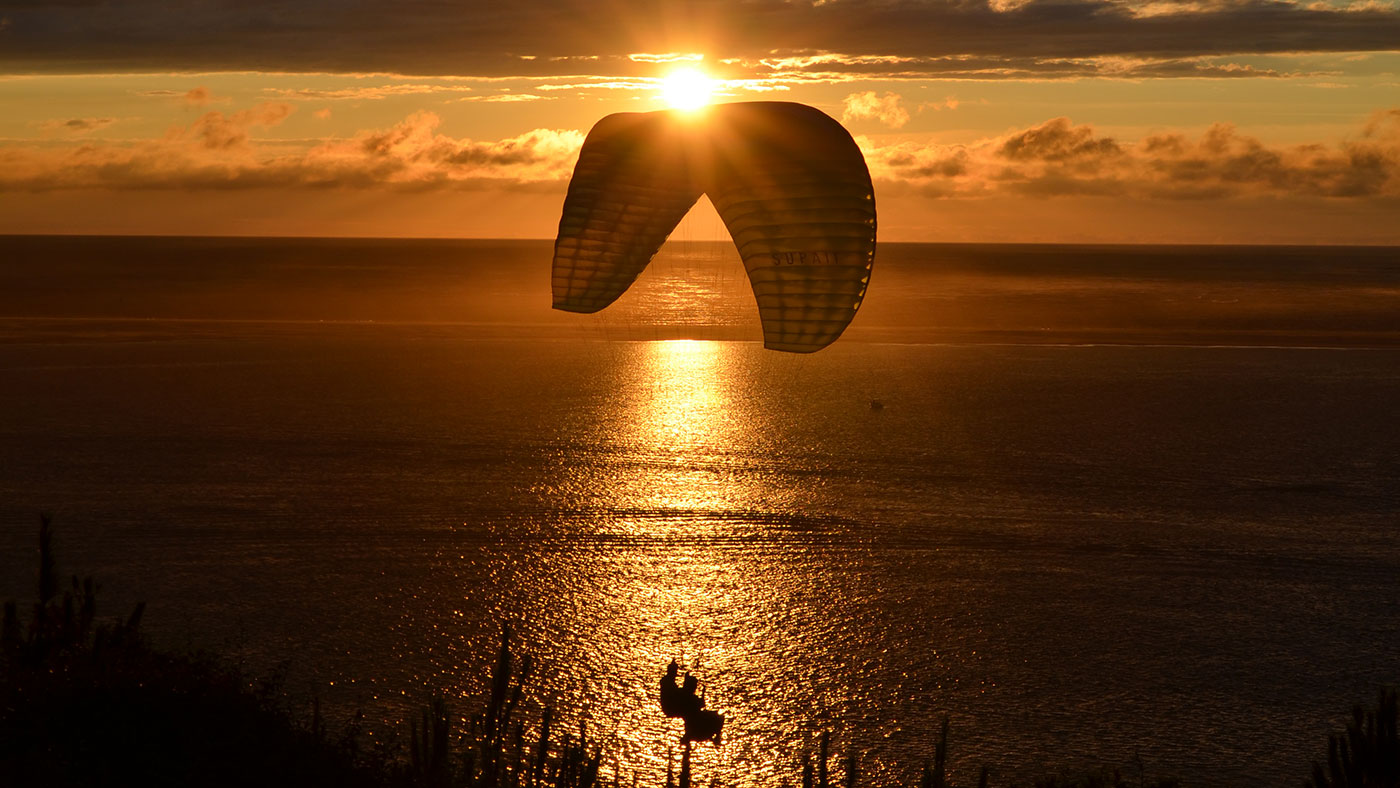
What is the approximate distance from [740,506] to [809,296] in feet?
49.7

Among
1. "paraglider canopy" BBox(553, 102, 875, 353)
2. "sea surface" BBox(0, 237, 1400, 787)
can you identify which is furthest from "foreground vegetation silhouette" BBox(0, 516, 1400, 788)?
"paraglider canopy" BBox(553, 102, 875, 353)

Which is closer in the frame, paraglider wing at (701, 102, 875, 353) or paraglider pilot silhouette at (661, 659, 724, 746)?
paraglider pilot silhouette at (661, 659, 724, 746)

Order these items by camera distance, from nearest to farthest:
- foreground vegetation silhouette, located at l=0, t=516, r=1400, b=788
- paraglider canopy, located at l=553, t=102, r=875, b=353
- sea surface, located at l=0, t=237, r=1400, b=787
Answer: foreground vegetation silhouette, located at l=0, t=516, r=1400, b=788 → paraglider canopy, located at l=553, t=102, r=875, b=353 → sea surface, located at l=0, t=237, r=1400, b=787

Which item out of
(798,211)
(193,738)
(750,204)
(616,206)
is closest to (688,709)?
(798,211)

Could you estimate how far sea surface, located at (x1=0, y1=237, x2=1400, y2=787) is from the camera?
15.5 metres

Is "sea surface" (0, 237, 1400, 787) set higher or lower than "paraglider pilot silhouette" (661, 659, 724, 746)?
higher

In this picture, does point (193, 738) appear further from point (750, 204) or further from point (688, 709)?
point (750, 204)

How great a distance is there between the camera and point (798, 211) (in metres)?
10.5

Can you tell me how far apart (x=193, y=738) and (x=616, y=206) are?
681cm

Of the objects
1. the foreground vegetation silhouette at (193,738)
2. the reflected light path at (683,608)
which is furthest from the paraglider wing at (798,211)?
the reflected light path at (683,608)

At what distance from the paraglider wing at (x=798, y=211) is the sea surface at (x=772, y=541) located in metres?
5.74

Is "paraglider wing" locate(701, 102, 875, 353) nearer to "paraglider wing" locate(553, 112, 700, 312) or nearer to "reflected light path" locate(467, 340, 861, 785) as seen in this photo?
"paraglider wing" locate(553, 112, 700, 312)

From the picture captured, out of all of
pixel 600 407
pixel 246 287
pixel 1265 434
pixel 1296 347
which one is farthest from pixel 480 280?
pixel 1265 434

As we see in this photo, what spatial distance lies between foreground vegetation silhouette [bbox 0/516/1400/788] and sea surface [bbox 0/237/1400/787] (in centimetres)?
116
